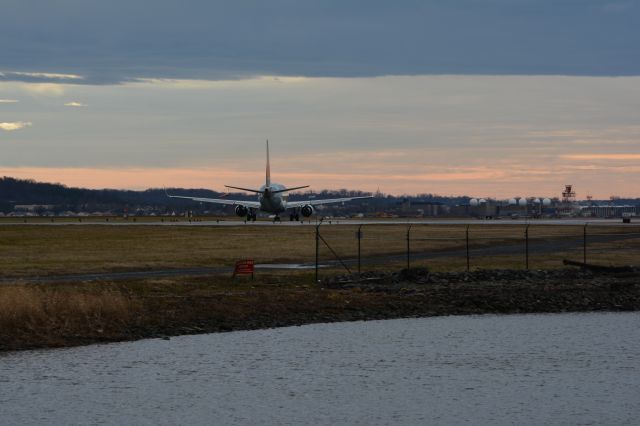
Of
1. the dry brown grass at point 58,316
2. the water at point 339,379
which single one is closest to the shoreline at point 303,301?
the dry brown grass at point 58,316

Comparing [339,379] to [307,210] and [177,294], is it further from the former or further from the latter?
[307,210]

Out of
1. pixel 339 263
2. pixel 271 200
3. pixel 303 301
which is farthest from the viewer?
pixel 271 200

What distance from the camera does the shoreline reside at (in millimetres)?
39062

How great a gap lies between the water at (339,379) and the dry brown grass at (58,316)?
69.9 inches

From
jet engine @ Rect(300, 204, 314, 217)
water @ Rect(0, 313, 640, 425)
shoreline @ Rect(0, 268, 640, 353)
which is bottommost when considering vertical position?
water @ Rect(0, 313, 640, 425)

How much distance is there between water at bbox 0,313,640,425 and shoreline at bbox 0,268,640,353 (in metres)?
2.13

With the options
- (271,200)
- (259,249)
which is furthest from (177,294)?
(271,200)

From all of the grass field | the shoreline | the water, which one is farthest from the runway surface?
the water

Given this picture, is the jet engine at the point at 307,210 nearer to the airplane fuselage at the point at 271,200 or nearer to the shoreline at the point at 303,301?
the airplane fuselage at the point at 271,200

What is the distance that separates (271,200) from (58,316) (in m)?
98.8

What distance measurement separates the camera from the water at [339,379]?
85.0ft

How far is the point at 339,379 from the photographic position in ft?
101

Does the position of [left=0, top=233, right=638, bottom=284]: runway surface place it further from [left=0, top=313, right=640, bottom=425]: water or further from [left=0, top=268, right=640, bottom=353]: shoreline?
[left=0, top=313, right=640, bottom=425]: water

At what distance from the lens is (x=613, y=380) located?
98.7 ft
